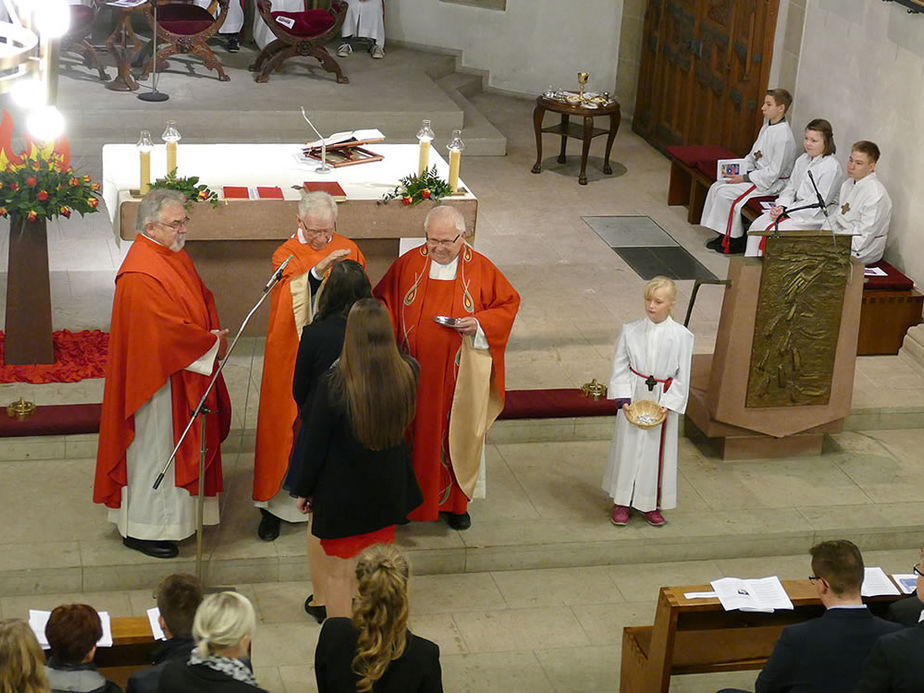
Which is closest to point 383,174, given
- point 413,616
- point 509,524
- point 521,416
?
point 521,416

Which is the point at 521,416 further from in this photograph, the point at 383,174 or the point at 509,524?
the point at 383,174

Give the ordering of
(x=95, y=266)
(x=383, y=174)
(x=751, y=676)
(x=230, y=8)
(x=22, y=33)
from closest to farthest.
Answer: (x=22, y=33) → (x=751, y=676) → (x=383, y=174) → (x=95, y=266) → (x=230, y=8)

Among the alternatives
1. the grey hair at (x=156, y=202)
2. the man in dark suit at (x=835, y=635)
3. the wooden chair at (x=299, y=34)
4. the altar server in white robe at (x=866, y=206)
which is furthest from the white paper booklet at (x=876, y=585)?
the wooden chair at (x=299, y=34)

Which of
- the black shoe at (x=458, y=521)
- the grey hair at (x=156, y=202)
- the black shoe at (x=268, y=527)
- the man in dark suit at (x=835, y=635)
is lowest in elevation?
the black shoe at (x=458, y=521)

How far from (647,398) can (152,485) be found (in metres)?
2.35

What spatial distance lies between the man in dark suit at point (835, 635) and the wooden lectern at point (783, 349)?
9.33ft

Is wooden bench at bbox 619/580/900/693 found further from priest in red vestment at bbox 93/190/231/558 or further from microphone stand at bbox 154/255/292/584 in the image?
priest in red vestment at bbox 93/190/231/558

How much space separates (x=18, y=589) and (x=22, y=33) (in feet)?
12.2

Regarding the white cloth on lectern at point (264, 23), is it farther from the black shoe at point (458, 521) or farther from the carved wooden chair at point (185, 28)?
the black shoe at point (458, 521)

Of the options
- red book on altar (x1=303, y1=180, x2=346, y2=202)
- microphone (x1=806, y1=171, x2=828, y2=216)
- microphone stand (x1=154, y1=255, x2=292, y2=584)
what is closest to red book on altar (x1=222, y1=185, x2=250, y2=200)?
red book on altar (x1=303, y1=180, x2=346, y2=202)

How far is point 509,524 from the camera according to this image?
6.96m

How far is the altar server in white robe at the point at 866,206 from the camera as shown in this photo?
926cm

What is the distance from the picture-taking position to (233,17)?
1434 cm

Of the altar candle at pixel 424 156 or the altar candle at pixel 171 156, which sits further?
the altar candle at pixel 424 156
